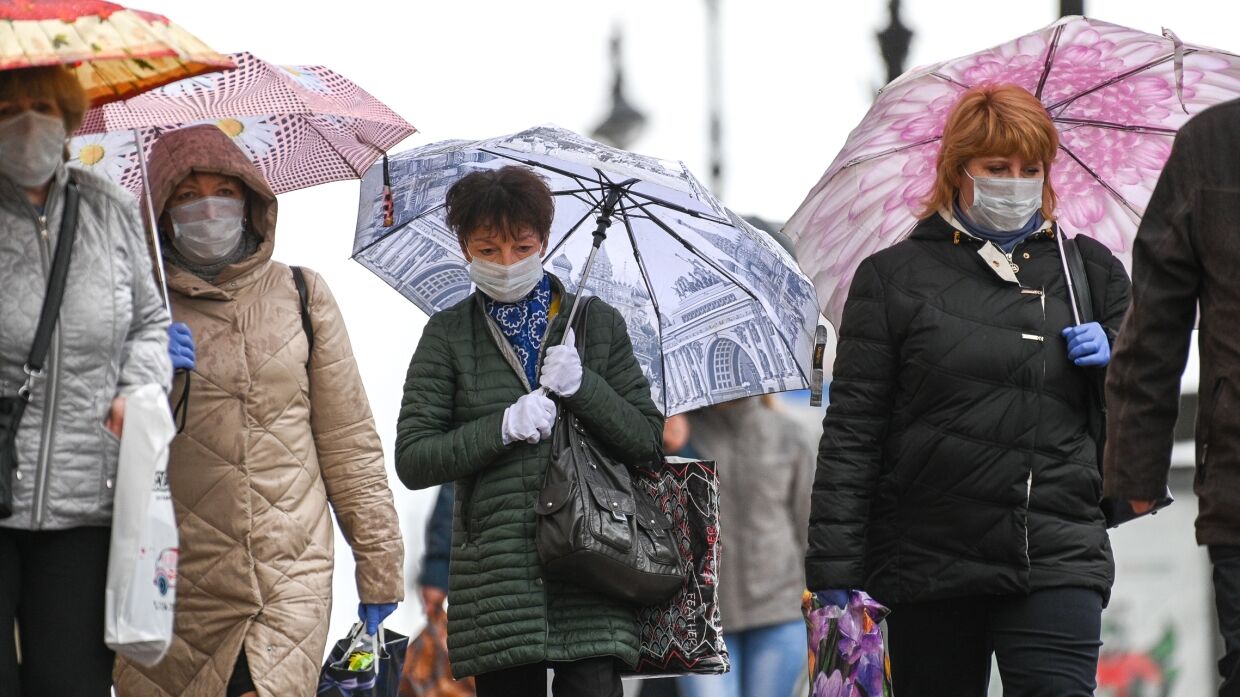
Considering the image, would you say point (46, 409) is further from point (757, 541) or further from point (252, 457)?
point (757, 541)

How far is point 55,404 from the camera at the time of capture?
14.9ft

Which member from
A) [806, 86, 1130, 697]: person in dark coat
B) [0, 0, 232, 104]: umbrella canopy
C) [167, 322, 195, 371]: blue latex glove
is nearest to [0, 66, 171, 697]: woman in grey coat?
[0, 0, 232, 104]: umbrella canopy

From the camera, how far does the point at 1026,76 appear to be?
6383mm

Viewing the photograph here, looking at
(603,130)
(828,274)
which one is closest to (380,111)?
(828,274)

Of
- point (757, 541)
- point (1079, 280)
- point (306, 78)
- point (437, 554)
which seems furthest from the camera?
point (437, 554)

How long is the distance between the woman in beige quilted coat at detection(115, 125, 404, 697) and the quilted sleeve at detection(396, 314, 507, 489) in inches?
10.6

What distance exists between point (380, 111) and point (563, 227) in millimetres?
762

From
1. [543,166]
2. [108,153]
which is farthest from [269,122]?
[543,166]

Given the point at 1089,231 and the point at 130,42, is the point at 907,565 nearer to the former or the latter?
the point at 1089,231

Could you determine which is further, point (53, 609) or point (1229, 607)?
point (53, 609)

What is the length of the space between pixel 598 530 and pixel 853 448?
0.69 meters

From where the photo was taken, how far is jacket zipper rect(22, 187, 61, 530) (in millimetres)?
4488

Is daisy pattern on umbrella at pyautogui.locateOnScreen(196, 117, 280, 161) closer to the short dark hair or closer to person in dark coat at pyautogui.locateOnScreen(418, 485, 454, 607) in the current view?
the short dark hair

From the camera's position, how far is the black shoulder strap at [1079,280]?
18.2 feet
